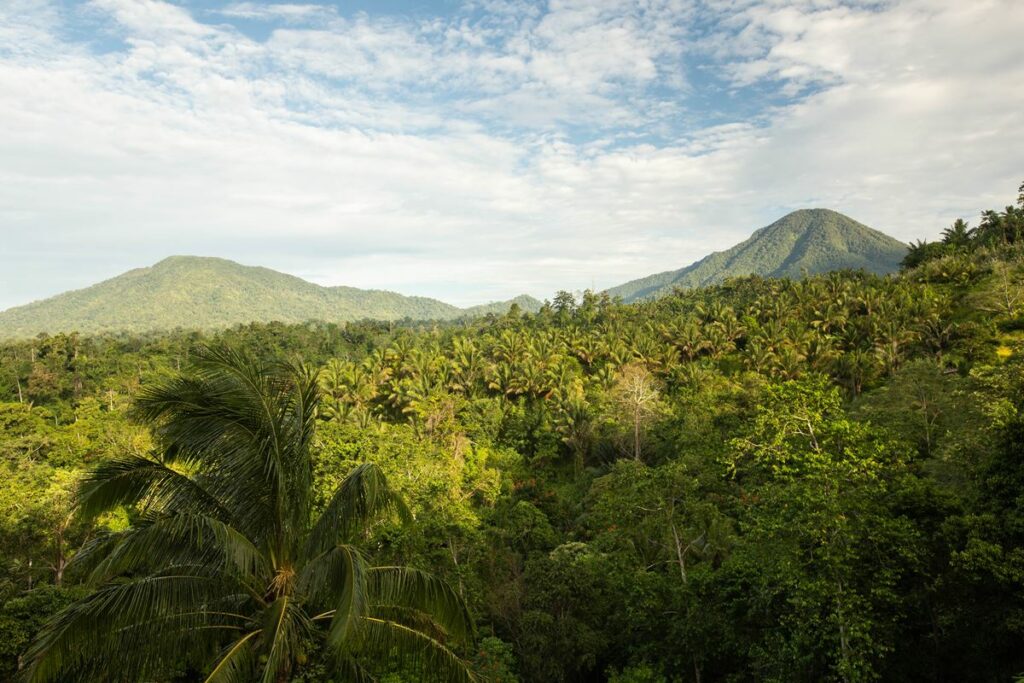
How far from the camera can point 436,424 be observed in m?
35.2

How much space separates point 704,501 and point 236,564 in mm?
13523

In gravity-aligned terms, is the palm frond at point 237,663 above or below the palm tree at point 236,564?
below

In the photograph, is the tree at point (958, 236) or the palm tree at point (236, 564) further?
the tree at point (958, 236)

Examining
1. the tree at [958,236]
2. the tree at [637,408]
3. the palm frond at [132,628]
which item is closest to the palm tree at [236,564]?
the palm frond at [132,628]

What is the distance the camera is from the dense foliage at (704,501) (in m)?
8.95

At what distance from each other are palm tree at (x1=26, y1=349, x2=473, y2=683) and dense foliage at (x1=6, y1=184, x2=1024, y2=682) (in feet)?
1.40

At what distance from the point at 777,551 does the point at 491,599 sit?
8.69 meters

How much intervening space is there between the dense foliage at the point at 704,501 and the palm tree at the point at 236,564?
16.8 inches

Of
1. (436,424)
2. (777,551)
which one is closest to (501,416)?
(436,424)

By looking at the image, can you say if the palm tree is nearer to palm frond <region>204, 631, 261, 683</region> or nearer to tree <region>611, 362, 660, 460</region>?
palm frond <region>204, 631, 261, 683</region>

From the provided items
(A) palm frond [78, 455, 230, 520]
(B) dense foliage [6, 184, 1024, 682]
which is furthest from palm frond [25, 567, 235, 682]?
(B) dense foliage [6, 184, 1024, 682]

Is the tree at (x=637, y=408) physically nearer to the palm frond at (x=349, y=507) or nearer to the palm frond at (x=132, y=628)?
the palm frond at (x=349, y=507)

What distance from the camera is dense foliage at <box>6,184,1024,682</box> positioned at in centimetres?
895

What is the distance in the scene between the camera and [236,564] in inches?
219
